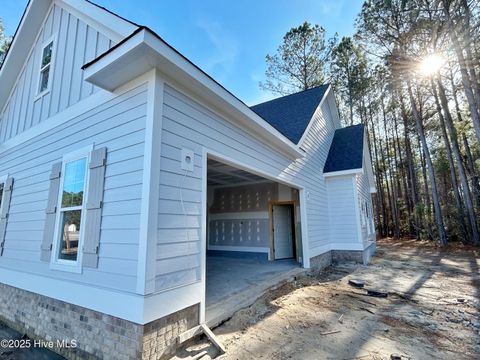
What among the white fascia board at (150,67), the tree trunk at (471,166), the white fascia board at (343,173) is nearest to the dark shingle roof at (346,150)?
the white fascia board at (343,173)

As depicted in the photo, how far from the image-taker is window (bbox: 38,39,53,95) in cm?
505

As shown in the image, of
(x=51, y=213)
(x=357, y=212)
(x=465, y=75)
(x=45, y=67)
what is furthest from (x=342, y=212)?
(x=45, y=67)

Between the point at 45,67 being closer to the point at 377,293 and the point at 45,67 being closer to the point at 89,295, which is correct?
the point at 89,295

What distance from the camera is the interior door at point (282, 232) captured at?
8.63 metres

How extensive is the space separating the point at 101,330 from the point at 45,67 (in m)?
5.36

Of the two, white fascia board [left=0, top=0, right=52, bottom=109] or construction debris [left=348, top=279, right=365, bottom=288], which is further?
construction debris [left=348, top=279, right=365, bottom=288]

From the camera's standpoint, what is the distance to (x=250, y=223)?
9.02 m

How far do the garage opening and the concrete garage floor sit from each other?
161 millimetres

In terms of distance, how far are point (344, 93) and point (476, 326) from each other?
17333 mm

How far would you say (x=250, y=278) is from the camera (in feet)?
18.0

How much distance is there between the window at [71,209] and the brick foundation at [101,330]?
2.23ft

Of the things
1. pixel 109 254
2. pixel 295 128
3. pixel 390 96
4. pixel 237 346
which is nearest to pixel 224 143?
pixel 109 254

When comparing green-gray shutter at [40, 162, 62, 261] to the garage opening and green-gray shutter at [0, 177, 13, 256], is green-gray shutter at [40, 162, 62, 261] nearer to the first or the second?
green-gray shutter at [0, 177, 13, 256]

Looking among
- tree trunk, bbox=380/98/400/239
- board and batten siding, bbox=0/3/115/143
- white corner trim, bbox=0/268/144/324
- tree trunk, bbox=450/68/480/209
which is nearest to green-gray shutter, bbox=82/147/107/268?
white corner trim, bbox=0/268/144/324
